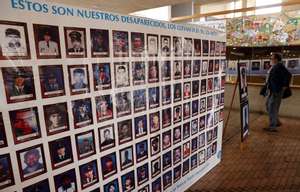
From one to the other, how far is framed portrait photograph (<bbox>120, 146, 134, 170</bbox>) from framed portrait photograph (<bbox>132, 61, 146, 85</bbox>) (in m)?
0.52

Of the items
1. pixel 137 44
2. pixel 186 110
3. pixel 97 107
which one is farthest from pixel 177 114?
pixel 97 107

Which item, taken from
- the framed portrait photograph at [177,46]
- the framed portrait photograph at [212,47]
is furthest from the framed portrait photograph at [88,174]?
the framed portrait photograph at [212,47]

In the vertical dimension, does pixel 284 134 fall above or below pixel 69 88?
below

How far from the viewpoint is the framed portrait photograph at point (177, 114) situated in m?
2.25

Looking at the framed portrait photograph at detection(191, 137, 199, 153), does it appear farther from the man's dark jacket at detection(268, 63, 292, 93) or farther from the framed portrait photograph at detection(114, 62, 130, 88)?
the man's dark jacket at detection(268, 63, 292, 93)

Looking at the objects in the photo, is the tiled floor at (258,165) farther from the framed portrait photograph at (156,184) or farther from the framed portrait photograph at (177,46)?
the framed portrait photograph at (177,46)

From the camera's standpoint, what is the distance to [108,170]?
171 centimetres

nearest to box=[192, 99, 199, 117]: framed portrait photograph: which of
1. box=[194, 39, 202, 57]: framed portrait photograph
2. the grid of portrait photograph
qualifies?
the grid of portrait photograph

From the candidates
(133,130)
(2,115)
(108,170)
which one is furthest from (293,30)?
(2,115)

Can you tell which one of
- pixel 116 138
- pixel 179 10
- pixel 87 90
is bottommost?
pixel 116 138

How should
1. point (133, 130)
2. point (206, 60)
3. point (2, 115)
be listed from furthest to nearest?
point (206, 60), point (133, 130), point (2, 115)

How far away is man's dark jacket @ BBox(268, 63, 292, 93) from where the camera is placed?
398 cm

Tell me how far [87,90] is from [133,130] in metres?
0.54

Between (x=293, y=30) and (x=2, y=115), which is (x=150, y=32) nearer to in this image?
(x=2, y=115)
